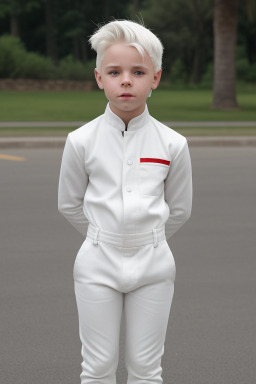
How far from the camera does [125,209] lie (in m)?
3.27

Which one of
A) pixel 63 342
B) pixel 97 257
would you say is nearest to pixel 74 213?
pixel 97 257

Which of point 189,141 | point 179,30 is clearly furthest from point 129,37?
point 179,30

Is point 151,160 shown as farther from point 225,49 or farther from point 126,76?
point 225,49

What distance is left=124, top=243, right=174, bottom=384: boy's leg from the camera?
3316 mm

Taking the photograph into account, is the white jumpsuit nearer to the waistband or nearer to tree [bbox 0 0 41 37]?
the waistband

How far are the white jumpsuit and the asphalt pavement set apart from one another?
1.45 meters

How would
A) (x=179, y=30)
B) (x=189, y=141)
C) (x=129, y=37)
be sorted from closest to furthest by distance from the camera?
(x=129, y=37) → (x=189, y=141) → (x=179, y=30)

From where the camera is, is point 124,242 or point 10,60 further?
point 10,60

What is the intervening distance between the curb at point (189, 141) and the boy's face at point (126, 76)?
1449 cm

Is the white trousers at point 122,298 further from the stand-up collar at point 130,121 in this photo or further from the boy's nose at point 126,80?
the boy's nose at point 126,80

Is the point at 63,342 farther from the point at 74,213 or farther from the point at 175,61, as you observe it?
the point at 175,61

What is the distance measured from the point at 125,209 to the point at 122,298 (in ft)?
1.10

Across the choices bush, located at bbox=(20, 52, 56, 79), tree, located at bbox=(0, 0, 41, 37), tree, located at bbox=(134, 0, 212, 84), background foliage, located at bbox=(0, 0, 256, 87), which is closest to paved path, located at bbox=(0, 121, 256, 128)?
background foliage, located at bbox=(0, 0, 256, 87)

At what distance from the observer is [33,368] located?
4.93 metres
